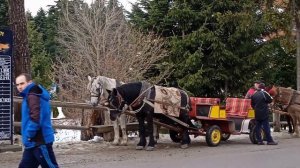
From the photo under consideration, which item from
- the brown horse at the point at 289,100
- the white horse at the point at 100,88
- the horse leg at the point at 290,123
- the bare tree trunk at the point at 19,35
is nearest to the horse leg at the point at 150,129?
the white horse at the point at 100,88

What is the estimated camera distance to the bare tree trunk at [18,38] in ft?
44.5

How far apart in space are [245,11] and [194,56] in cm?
303

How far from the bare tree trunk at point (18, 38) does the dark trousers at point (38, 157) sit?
637 centimetres

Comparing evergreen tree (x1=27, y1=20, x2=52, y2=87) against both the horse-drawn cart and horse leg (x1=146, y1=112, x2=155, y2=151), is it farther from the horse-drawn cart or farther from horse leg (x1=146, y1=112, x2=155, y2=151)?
horse leg (x1=146, y1=112, x2=155, y2=151)

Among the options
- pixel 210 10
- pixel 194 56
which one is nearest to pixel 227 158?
pixel 194 56

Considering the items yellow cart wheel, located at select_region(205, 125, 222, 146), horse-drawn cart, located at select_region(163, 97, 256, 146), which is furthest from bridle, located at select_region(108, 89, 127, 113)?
yellow cart wheel, located at select_region(205, 125, 222, 146)

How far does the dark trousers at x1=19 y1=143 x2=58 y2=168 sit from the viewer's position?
24.3 ft

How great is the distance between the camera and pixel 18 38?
13758mm

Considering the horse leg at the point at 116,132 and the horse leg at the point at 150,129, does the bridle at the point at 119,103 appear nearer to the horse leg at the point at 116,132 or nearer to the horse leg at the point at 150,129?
the horse leg at the point at 150,129

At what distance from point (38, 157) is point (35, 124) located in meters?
0.52

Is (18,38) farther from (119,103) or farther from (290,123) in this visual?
(290,123)

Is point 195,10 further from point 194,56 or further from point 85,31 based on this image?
point 85,31

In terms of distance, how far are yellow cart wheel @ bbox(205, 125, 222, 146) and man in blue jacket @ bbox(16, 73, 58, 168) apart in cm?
642

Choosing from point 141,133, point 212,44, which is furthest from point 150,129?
point 212,44
